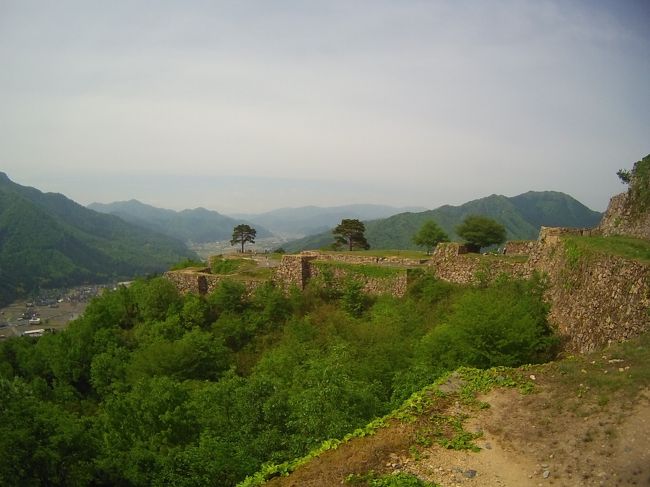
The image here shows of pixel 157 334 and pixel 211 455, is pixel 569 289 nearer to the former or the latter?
pixel 211 455

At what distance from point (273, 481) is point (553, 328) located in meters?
11.6

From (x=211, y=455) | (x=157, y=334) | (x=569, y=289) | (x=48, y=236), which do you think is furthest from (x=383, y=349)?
(x=48, y=236)

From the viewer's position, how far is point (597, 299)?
1245cm

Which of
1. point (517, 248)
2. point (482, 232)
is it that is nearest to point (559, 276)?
point (517, 248)

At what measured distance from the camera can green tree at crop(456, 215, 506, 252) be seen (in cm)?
3553

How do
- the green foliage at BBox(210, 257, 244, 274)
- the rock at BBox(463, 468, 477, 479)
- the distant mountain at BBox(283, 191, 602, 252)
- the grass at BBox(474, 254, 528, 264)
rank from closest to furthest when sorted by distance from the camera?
the rock at BBox(463, 468, 477, 479)
the grass at BBox(474, 254, 528, 264)
the green foliage at BBox(210, 257, 244, 274)
the distant mountain at BBox(283, 191, 602, 252)

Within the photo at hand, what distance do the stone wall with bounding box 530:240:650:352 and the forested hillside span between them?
77 cm

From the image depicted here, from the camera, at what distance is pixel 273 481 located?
6.56m

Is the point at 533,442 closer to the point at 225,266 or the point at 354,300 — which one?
the point at 354,300

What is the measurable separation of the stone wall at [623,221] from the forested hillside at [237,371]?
479 cm

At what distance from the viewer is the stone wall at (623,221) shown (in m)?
17.2

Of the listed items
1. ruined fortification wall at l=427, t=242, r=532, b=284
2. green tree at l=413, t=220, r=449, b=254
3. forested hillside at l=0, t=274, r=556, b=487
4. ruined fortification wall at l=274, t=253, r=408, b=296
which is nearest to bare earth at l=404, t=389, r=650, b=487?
forested hillside at l=0, t=274, r=556, b=487

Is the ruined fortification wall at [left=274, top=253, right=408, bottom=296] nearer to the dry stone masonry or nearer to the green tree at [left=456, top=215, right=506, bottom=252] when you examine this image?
the dry stone masonry

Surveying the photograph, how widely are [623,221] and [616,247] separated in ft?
21.1
